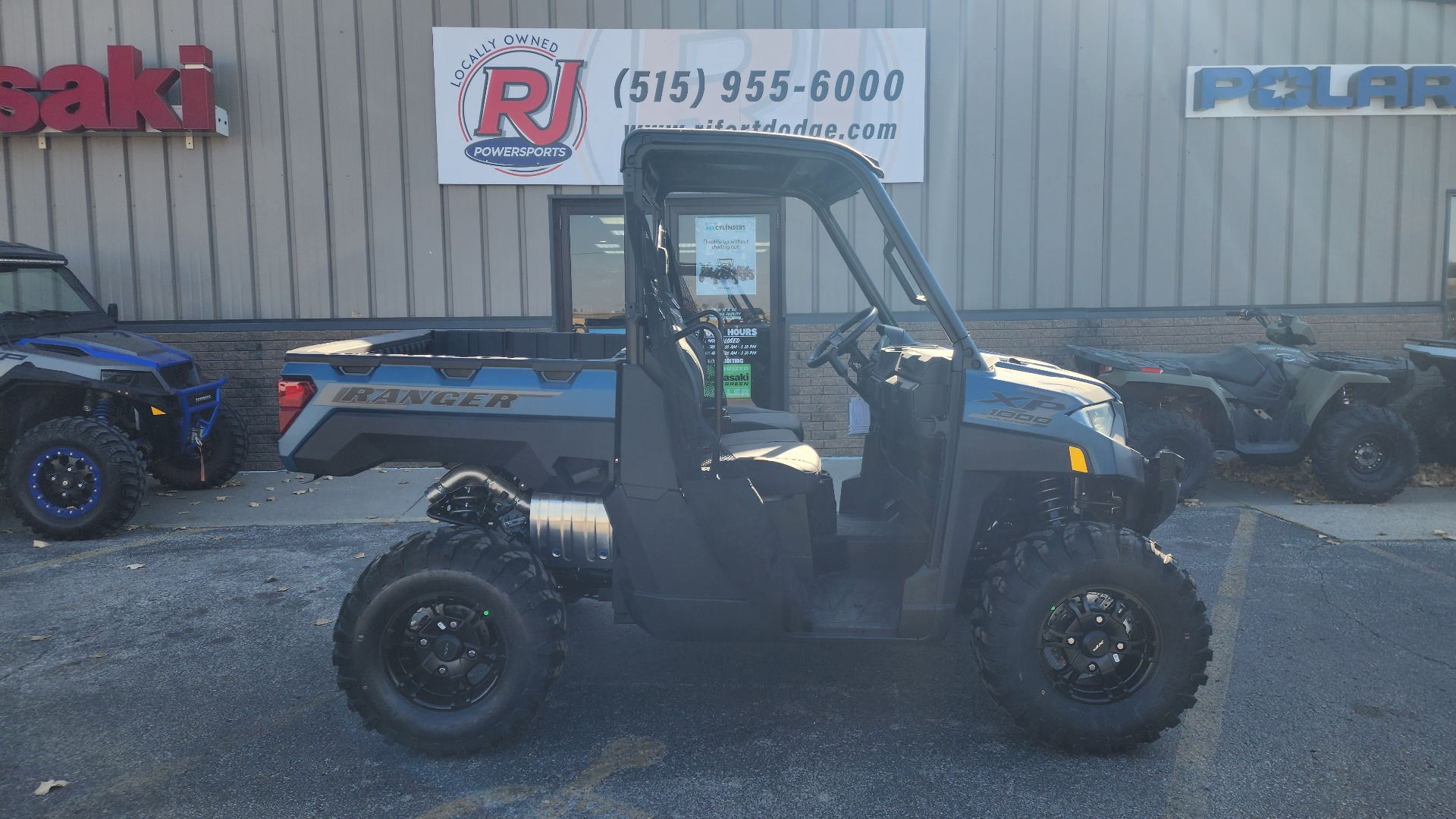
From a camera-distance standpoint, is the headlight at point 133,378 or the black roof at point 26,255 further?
the black roof at point 26,255

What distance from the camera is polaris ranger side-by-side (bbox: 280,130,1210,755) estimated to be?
127 inches

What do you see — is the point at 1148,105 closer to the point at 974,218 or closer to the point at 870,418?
the point at 974,218

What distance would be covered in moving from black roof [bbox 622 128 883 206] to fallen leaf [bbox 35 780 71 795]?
2819 millimetres

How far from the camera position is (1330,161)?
29.5 feet

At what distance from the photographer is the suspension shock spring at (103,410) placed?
6.68m

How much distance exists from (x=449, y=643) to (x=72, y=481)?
4570mm

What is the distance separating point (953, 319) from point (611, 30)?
6392mm

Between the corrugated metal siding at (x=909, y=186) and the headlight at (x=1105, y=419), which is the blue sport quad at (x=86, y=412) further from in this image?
the headlight at (x=1105, y=419)

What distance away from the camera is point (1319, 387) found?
7.37 metres

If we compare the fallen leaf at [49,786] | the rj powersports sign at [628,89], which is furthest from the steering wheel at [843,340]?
the rj powersports sign at [628,89]

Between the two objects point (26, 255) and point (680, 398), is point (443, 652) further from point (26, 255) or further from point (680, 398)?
point (26, 255)

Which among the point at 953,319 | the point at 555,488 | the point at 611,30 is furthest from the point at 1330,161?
the point at 555,488

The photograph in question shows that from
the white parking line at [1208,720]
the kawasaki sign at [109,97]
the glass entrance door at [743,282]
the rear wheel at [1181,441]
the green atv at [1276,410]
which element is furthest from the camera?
the glass entrance door at [743,282]

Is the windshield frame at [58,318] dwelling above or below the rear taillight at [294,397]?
above
